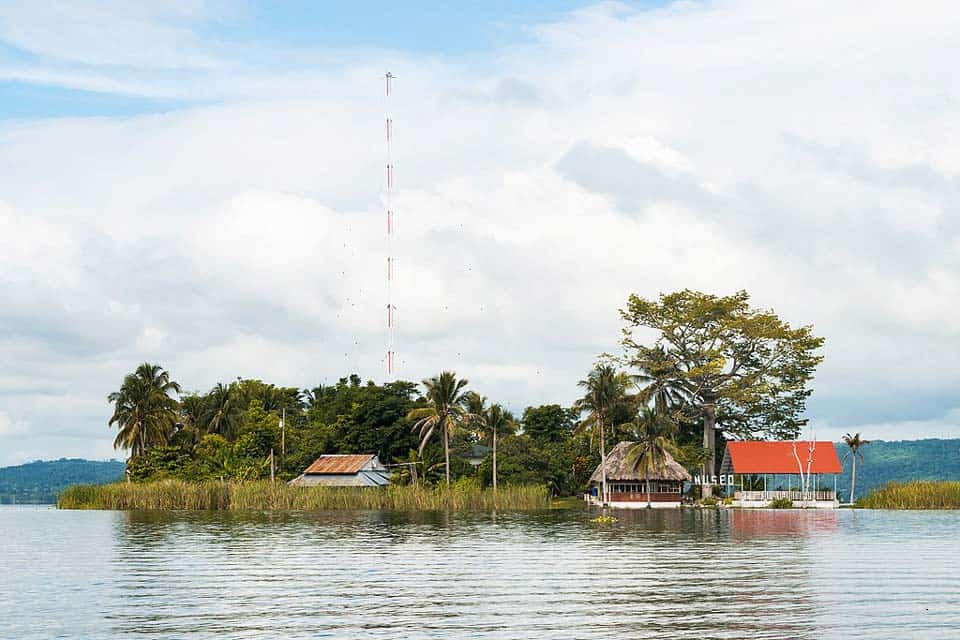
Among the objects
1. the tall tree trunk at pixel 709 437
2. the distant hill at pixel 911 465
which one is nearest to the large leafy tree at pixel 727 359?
the tall tree trunk at pixel 709 437

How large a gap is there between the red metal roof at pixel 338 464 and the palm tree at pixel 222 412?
1683 cm

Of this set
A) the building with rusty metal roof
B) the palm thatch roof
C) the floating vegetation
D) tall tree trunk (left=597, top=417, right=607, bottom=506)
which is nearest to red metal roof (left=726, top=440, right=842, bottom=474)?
the palm thatch roof

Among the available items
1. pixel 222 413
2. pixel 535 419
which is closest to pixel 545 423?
pixel 535 419

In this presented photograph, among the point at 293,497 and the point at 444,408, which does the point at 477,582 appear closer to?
the point at 293,497

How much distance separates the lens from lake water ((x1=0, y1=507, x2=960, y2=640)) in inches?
1088

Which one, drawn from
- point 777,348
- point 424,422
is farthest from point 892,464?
point 424,422

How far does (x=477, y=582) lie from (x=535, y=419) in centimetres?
7714

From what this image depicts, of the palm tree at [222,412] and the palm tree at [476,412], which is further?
the palm tree at [222,412]

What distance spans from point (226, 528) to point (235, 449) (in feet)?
140

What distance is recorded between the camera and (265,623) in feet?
92.5

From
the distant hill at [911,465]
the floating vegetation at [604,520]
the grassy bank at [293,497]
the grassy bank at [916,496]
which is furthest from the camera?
the distant hill at [911,465]

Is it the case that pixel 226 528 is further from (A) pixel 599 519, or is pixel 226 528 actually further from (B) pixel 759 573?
(B) pixel 759 573

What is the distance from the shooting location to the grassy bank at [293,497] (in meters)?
86.7

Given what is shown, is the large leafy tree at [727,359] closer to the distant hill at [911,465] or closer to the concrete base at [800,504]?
the concrete base at [800,504]
